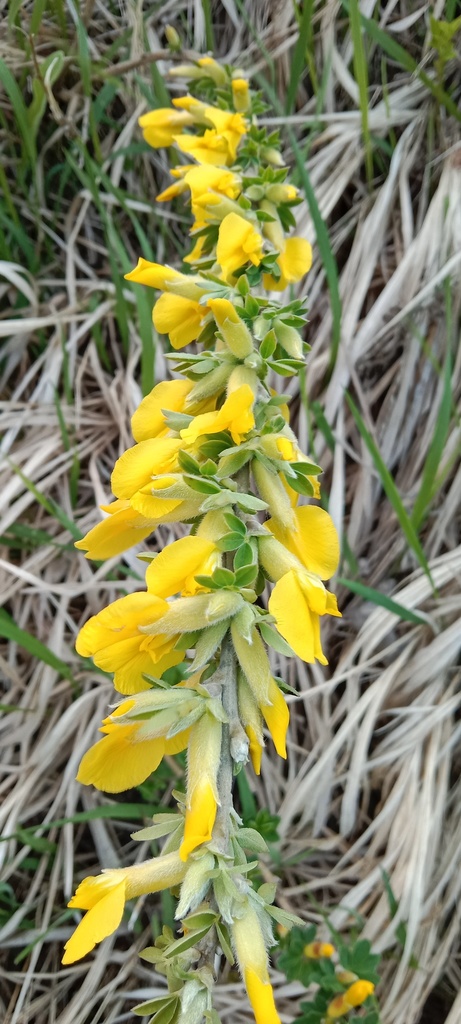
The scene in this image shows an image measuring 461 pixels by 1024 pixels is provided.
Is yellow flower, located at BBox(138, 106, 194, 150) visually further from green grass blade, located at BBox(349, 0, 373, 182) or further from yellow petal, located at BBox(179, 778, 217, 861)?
yellow petal, located at BBox(179, 778, 217, 861)

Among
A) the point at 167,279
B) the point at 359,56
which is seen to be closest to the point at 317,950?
the point at 167,279

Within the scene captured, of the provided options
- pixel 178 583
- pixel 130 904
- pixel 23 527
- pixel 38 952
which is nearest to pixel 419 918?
pixel 130 904

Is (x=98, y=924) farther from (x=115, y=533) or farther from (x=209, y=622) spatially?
(x=115, y=533)

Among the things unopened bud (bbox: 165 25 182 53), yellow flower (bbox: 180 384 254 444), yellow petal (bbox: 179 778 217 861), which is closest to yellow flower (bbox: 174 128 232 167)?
unopened bud (bbox: 165 25 182 53)

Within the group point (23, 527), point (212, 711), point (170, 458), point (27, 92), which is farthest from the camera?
point (27, 92)

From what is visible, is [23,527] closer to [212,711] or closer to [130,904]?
[130,904]
